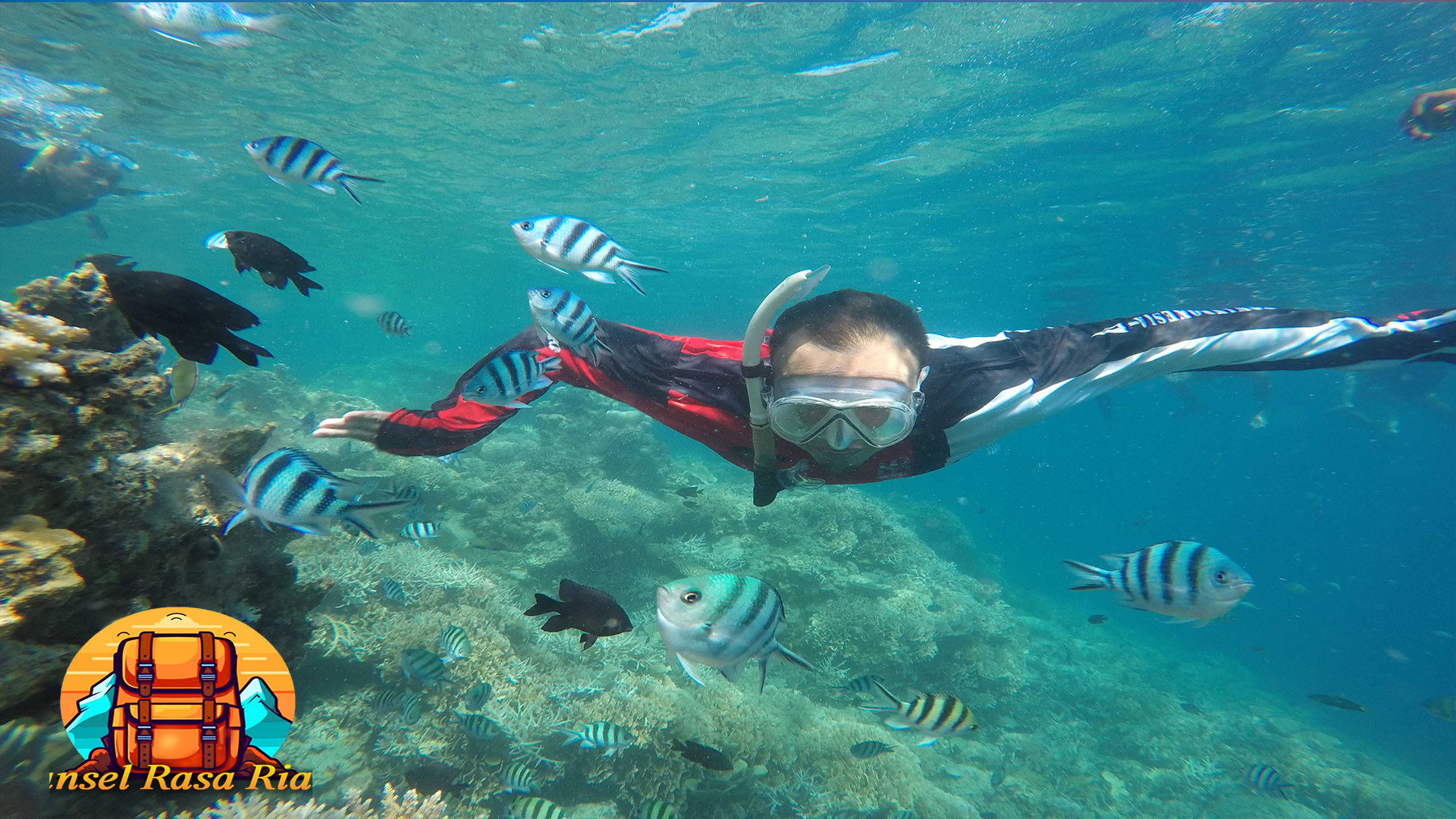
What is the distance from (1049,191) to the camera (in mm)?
17578

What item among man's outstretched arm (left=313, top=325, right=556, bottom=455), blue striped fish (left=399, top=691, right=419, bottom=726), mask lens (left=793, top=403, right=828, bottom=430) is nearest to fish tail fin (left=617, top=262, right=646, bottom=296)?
man's outstretched arm (left=313, top=325, right=556, bottom=455)

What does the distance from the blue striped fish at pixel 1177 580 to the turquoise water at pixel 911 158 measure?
12351 millimetres

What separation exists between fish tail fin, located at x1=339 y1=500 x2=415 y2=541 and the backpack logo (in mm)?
525

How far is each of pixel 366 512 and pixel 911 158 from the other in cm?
1902

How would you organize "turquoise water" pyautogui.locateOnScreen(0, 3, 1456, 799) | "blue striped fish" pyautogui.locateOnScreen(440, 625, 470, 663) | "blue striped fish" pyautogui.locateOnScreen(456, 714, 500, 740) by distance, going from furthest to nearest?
"turquoise water" pyautogui.locateOnScreen(0, 3, 1456, 799), "blue striped fish" pyautogui.locateOnScreen(440, 625, 470, 663), "blue striped fish" pyautogui.locateOnScreen(456, 714, 500, 740)

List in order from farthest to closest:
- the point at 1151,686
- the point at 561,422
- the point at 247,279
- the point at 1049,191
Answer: the point at 247,279
the point at 1049,191
the point at 1151,686
the point at 561,422

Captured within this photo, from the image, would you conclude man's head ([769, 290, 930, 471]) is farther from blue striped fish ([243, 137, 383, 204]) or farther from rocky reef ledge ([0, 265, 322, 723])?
blue striped fish ([243, 137, 383, 204])

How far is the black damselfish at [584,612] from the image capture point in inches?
106

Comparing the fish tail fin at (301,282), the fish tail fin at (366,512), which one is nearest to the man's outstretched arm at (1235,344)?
the fish tail fin at (366,512)

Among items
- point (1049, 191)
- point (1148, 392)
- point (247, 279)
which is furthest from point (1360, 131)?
point (247, 279)

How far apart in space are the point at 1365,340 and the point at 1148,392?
2060 inches

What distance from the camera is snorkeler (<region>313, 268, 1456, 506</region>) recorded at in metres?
3.08

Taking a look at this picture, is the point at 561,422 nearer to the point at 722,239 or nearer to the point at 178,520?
the point at 178,520

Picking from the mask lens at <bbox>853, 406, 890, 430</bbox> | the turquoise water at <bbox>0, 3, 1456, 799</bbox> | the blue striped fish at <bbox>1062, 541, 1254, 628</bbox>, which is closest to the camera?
the mask lens at <bbox>853, 406, 890, 430</bbox>
